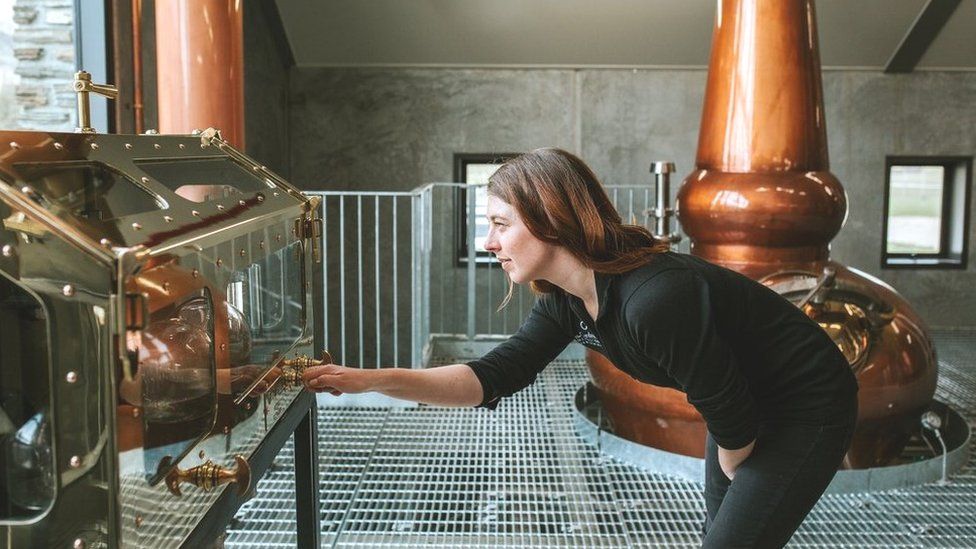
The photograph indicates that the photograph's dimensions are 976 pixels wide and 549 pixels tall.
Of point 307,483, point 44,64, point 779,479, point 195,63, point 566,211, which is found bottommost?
point 307,483

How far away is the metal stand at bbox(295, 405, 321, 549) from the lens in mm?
1841

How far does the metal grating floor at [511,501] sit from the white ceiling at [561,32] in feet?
12.1

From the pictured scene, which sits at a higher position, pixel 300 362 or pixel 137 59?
pixel 137 59

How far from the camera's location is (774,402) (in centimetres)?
154

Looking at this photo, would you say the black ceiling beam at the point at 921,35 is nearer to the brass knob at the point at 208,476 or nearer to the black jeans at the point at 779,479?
the black jeans at the point at 779,479

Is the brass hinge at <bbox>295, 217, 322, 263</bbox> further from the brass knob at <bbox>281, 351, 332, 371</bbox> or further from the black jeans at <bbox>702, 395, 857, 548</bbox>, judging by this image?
the black jeans at <bbox>702, 395, 857, 548</bbox>

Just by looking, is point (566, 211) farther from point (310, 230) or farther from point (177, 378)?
point (177, 378)

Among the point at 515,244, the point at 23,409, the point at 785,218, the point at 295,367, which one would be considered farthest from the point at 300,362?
the point at 785,218

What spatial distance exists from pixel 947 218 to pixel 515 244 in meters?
7.32

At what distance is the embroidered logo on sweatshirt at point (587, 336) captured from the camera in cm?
165

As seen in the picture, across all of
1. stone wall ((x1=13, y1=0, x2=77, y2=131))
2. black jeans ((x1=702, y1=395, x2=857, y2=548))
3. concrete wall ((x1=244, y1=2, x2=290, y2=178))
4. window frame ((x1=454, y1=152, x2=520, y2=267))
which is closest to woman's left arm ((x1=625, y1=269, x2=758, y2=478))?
black jeans ((x1=702, y1=395, x2=857, y2=548))

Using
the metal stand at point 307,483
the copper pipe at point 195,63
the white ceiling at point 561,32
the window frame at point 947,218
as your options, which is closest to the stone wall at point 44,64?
the copper pipe at point 195,63

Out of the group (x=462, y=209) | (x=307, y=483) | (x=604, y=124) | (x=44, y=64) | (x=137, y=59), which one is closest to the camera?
(x=307, y=483)

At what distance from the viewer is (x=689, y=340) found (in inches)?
53.2
